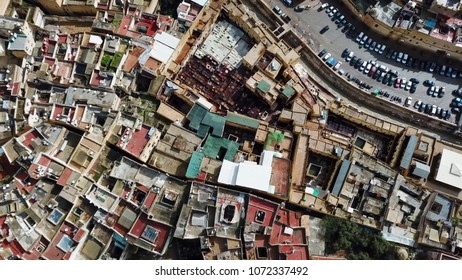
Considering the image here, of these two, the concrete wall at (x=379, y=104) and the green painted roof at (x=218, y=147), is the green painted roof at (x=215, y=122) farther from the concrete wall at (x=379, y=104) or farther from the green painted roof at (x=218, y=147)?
the concrete wall at (x=379, y=104)

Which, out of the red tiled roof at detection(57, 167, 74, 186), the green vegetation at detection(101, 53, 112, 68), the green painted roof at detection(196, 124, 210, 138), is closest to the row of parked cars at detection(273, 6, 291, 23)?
the green painted roof at detection(196, 124, 210, 138)

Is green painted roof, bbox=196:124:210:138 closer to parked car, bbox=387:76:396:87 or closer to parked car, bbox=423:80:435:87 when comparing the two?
parked car, bbox=387:76:396:87

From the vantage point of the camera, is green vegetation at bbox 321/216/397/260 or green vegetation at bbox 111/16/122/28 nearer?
green vegetation at bbox 321/216/397/260

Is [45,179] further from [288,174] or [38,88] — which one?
[288,174]

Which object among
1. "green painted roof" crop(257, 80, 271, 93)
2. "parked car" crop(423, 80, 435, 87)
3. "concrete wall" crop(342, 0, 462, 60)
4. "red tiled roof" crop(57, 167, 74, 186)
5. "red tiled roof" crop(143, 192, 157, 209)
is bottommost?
"red tiled roof" crop(57, 167, 74, 186)

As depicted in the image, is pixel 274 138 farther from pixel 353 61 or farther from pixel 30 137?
A: pixel 30 137
